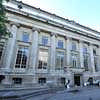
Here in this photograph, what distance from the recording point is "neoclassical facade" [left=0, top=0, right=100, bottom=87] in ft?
41.6

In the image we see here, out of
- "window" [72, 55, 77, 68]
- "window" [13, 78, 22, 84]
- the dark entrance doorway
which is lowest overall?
the dark entrance doorway

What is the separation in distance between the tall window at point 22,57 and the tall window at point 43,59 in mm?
2657

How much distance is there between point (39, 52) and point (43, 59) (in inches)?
63.7

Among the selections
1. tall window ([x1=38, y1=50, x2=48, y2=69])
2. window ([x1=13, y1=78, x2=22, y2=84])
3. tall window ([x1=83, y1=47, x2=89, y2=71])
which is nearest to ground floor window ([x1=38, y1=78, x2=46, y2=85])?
tall window ([x1=38, y1=50, x2=48, y2=69])

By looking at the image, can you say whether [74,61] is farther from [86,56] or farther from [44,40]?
[44,40]

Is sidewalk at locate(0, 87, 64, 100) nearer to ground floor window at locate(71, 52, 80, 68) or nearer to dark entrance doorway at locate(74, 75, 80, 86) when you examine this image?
dark entrance doorway at locate(74, 75, 80, 86)

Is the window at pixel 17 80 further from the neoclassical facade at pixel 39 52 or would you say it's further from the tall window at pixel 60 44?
the tall window at pixel 60 44

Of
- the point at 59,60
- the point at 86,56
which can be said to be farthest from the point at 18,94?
the point at 86,56

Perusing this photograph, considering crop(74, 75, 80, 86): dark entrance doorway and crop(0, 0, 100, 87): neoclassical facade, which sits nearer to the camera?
crop(0, 0, 100, 87): neoclassical facade

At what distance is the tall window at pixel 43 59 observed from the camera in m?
15.0

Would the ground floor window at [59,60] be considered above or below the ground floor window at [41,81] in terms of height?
above

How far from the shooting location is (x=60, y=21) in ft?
65.3

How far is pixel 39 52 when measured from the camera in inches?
612

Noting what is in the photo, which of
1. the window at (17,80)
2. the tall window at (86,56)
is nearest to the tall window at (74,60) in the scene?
the tall window at (86,56)
